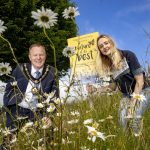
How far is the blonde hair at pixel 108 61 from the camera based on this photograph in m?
5.31

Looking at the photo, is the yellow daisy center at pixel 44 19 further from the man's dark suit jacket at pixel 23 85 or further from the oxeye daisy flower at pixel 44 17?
the man's dark suit jacket at pixel 23 85

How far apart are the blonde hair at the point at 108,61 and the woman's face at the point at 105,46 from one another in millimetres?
35

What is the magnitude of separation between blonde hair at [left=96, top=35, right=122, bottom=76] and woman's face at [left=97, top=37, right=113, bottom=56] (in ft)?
0.11

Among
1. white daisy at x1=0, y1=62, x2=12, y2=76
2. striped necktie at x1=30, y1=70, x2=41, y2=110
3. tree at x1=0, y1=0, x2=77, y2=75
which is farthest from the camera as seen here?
tree at x1=0, y1=0, x2=77, y2=75

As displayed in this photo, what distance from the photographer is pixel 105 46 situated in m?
5.34

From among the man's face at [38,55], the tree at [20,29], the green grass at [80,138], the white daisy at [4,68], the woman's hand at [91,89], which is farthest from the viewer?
the tree at [20,29]

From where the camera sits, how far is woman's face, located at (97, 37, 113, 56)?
5323 millimetres

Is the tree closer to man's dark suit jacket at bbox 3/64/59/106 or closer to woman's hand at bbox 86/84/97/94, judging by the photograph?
man's dark suit jacket at bbox 3/64/59/106

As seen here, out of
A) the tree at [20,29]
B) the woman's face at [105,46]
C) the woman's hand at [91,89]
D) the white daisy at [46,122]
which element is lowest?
the white daisy at [46,122]

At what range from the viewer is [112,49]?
17.6 ft

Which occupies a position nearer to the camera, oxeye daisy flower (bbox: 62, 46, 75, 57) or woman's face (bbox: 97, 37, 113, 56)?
oxeye daisy flower (bbox: 62, 46, 75, 57)

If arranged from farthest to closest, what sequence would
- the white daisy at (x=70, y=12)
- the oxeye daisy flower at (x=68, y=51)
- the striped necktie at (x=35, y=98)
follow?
the striped necktie at (x=35, y=98), the oxeye daisy flower at (x=68, y=51), the white daisy at (x=70, y=12)

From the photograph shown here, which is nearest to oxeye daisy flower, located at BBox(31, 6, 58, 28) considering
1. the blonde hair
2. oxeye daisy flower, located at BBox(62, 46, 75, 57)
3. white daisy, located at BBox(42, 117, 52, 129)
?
oxeye daisy flower, located at BBox(62, 46, 75, 57)

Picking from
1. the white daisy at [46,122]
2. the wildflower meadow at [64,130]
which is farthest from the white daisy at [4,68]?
the white daisy at [46,122]
